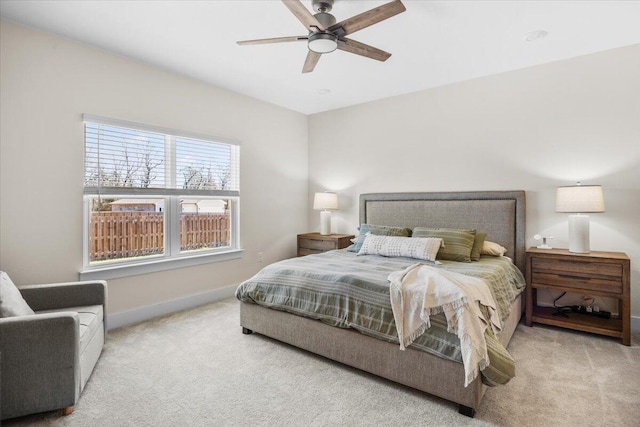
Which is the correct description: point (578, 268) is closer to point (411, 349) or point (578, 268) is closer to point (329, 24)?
point (411, 349)

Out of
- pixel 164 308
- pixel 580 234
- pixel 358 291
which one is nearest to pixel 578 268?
pixel 580 234

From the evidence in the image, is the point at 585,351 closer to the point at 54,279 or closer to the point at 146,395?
the point at 146,395

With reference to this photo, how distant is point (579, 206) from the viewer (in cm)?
299

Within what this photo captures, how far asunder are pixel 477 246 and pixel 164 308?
3.44m

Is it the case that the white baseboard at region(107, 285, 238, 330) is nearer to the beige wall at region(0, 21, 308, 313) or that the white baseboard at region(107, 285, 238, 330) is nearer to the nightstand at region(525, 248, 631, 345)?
the beige wall at region(0, 21, 308, 313)

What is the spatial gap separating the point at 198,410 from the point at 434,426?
4.48 feet

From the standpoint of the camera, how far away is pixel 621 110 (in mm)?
3139

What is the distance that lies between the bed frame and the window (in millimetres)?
1364

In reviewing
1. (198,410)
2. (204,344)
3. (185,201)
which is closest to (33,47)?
(185,201)

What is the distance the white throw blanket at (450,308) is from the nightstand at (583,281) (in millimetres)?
1294

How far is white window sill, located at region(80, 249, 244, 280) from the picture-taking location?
3096 millimetres

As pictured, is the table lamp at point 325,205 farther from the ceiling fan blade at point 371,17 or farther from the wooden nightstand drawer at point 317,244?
the ceiling fan blade at point 371,17

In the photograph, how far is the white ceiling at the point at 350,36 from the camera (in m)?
2.48

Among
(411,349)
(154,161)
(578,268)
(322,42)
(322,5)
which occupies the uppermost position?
(322,5)
